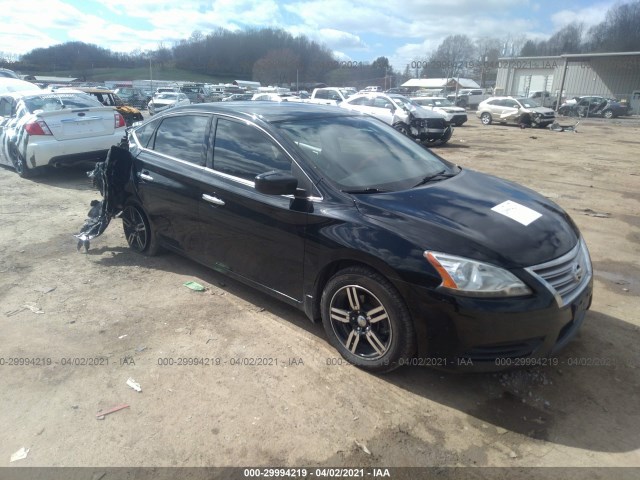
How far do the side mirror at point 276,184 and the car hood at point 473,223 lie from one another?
0.46 m

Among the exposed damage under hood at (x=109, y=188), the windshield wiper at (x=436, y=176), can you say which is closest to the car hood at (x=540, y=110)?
the windshield wiper at (x=436, y=176)

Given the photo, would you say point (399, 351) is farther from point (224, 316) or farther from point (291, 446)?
point (224, 316)

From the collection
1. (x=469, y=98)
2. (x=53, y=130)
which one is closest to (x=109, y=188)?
(x=53, y=130)

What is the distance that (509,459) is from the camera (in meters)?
2.40

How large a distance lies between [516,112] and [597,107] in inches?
490

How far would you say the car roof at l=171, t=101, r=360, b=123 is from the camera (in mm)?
3782

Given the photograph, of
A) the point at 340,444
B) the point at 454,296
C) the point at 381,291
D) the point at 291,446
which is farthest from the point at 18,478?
the point at 454,296

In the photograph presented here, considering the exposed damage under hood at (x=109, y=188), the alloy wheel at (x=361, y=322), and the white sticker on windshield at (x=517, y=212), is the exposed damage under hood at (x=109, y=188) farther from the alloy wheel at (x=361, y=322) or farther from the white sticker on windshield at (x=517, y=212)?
the white sticker on windshield at (x=517, y=212)

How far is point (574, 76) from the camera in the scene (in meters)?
45.5

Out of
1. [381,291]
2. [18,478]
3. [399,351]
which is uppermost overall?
[381,291]

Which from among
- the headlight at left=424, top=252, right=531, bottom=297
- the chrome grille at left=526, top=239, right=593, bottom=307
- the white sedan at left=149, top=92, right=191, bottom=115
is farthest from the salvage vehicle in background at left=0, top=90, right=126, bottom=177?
the white sedan at left=149, top=92, right=191, bottom=115

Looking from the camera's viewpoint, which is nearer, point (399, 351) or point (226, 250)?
point (399, 351)

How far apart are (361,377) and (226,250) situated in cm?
159

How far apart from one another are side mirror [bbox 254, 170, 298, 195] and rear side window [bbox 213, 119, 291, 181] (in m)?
0.25
